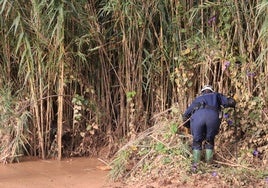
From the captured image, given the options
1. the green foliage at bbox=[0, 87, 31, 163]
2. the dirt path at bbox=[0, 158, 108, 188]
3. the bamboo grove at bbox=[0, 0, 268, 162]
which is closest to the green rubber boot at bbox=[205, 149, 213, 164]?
the bamboo grove at bbox=[0, 0, 268, 162]

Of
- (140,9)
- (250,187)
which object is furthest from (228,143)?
(140,9)

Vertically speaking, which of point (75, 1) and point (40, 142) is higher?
point (75, 1)

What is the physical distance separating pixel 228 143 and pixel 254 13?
1558mm

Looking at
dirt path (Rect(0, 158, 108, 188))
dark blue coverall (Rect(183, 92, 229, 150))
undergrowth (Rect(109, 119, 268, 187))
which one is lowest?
dirt path (Rect(0, 158, 108, 188))

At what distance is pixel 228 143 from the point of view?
5.79 meters

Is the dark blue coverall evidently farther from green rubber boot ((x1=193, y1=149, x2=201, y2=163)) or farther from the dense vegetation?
the dense vegetation

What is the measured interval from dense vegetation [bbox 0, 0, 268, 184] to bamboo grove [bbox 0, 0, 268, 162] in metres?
0.01

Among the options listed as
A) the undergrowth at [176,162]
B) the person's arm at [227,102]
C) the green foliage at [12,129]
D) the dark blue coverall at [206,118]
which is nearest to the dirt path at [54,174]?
the green foliage at [12,129]

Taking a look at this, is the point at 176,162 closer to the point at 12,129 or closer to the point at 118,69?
the point at 118,69

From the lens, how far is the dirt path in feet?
17.9

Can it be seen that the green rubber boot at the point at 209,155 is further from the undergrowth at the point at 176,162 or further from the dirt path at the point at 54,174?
the dirt path at the point at 54,174

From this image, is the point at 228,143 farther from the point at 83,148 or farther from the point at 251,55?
the point at 83,148

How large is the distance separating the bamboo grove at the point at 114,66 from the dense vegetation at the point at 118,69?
0.01 meters

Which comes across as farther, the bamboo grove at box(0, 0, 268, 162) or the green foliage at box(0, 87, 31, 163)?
the green foliage at box(0, 87, 31, 163)
